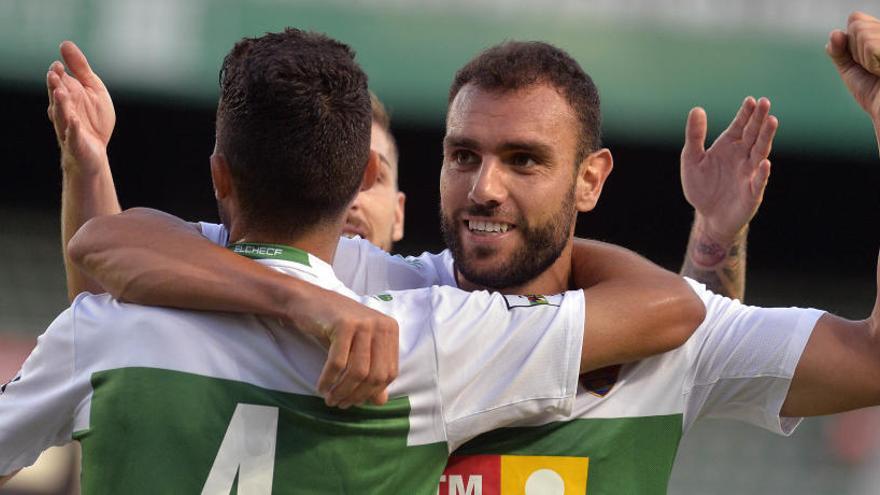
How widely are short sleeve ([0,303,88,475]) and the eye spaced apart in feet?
3.84

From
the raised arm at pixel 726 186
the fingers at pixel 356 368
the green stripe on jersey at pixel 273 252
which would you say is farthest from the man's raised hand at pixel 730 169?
the fingers at pixel 356 368

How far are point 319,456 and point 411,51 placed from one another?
25.8ft

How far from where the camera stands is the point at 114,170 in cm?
1216

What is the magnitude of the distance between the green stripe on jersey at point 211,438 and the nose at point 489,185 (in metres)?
0.81

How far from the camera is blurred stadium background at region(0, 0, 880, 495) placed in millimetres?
9578

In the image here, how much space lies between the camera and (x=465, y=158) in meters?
3.18

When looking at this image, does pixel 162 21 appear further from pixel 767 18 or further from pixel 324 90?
pixel 324 90

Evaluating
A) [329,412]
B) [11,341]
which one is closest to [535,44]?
[329,412]

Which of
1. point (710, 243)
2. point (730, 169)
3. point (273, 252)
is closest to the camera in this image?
point (273, 252)

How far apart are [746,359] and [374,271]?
93 cm

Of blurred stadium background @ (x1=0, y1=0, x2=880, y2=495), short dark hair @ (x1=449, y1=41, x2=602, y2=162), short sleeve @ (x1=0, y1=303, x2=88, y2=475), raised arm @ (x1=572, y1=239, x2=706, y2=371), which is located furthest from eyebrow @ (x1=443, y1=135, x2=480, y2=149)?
blurred stadium background @ (x1=0, y1=0, x2=880, y2=495)

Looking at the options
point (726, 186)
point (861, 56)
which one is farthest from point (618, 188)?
point (861, 56)

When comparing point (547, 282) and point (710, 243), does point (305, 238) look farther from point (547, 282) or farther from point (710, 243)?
point (710, 243)

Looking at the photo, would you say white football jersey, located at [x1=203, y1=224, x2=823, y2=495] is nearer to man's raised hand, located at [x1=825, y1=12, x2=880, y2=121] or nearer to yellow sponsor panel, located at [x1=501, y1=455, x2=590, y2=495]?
yellow sponsor panel, located at [x1=501, y1=455, x2=590, y2=495]
